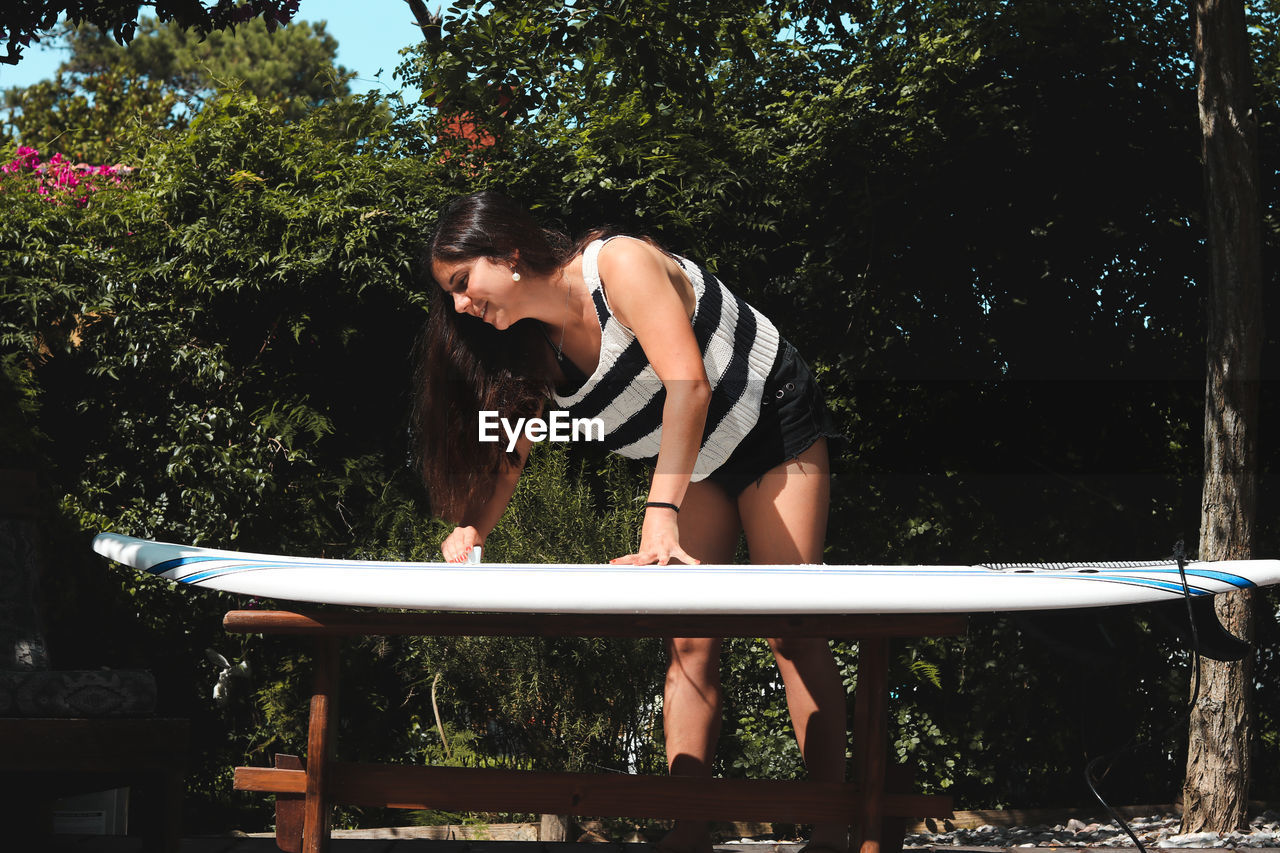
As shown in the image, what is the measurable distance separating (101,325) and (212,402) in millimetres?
425

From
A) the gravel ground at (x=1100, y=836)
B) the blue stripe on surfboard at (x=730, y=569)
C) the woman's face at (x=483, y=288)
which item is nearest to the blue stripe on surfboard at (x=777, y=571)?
the blue stripe on surfboard at (x=730, y=569)

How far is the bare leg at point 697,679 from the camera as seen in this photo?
2.18 m

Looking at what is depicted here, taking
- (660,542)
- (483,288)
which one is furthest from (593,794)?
(483,288)

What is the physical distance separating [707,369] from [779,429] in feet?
0.60

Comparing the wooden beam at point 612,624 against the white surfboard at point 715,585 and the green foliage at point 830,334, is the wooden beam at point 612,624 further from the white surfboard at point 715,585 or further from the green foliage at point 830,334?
the green foliage at point 830,334

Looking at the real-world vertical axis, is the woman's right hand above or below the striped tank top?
below

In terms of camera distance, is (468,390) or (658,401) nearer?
(658,401)

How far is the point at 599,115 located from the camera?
12.8ft

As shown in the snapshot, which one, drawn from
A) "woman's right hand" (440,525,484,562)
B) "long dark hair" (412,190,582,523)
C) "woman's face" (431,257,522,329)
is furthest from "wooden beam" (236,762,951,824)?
"woman's face" (431,257,522,329)

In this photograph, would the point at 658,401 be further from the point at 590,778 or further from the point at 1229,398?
the point at 1229,398

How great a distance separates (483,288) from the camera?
2041mm

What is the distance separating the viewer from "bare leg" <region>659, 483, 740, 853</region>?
2178mm

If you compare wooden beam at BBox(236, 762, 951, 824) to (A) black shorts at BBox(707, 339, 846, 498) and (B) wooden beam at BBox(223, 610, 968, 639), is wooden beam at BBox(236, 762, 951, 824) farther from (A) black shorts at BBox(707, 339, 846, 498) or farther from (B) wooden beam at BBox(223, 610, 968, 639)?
(A) black shorts at BBox(707, 339, 846, 498)

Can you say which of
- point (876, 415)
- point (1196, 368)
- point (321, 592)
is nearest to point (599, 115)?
point (876, 415)
